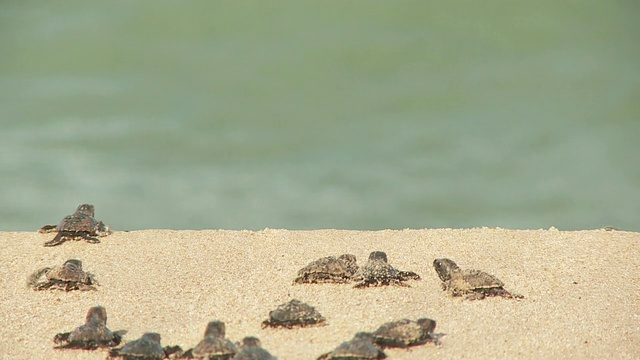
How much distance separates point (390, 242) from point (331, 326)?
150 inches

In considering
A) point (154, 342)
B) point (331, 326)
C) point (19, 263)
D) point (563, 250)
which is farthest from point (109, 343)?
point (563, 250)

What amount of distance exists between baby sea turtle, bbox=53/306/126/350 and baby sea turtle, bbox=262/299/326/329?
4.50ft

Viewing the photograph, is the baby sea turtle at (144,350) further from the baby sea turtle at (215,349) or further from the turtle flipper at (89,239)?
the turtle flipper at (89,239)

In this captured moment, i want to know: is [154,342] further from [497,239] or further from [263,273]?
[497,239]

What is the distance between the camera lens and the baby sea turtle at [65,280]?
8.98 m

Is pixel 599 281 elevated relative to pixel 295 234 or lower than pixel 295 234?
lower

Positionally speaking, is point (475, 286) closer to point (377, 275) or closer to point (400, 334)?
point (377, 275)

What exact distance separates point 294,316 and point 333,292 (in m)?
1.38

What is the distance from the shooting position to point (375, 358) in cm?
618

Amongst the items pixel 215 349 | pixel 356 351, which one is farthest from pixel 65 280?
pixel 356 351

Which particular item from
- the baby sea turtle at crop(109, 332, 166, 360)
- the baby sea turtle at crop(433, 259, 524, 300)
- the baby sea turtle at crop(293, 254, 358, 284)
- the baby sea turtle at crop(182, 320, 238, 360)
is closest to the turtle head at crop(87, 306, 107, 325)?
the baby sea turtle at crop(109, 332, 166, 360)

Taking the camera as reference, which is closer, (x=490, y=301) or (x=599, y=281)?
(x=490, y=301)

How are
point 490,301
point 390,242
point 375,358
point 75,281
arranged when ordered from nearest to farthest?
point 375,358, point 490,301, point 75,281, point 390,242

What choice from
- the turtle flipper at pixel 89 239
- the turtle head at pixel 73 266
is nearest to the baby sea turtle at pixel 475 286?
the turtle head at pixel 73 266
